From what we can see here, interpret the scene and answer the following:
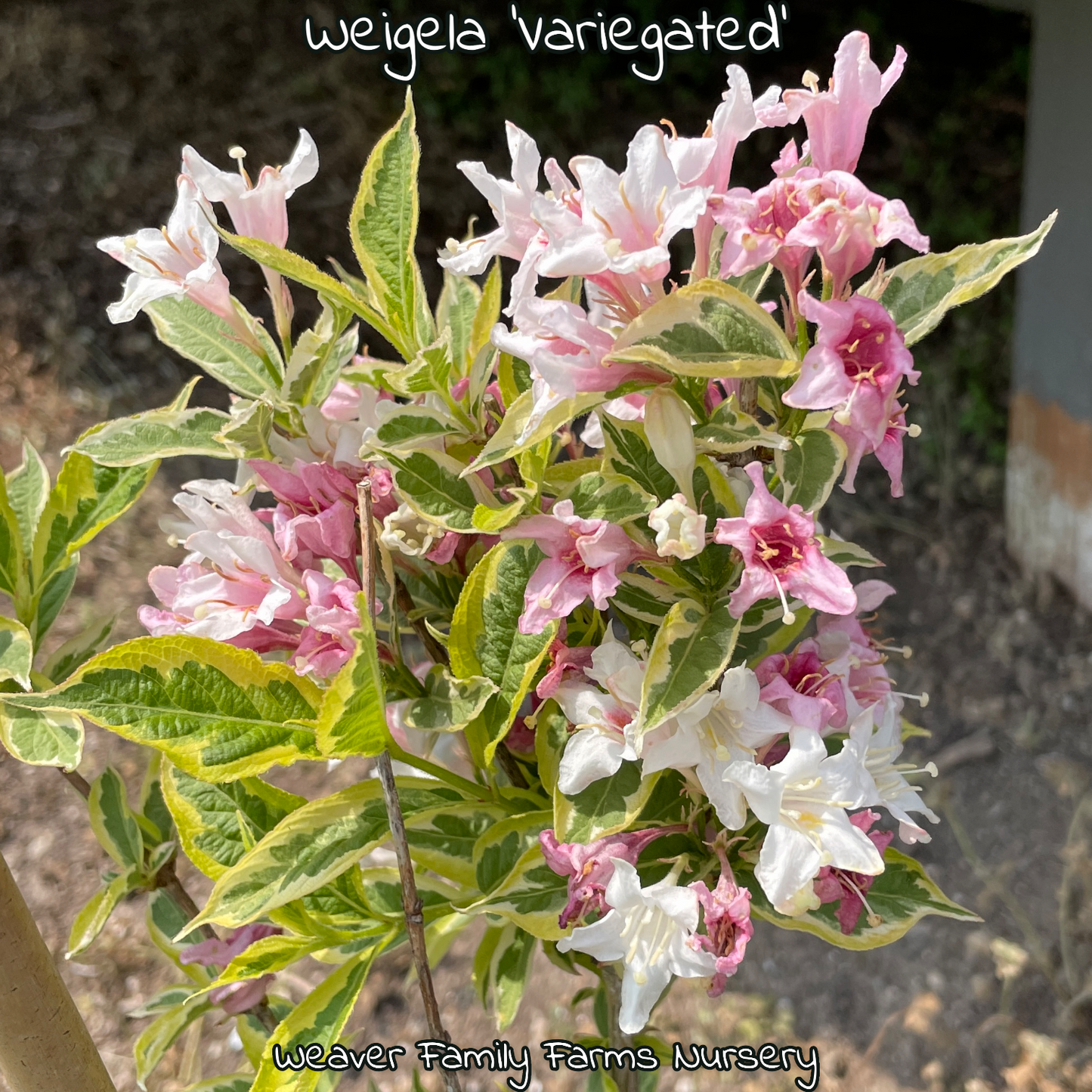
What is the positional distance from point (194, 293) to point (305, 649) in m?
0.23

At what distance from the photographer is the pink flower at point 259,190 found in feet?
2.10

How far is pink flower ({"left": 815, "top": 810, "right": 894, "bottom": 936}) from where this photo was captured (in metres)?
0.61

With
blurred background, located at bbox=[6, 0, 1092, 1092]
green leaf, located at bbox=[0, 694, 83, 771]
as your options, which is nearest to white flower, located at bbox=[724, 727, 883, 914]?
green leaf, located at bbox=[0, 694, 83, 771]

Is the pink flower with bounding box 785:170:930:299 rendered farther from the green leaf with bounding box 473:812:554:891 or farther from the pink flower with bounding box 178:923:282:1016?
the pink flower with bounding box 178:923:282:1016

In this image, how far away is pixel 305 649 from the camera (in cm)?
61

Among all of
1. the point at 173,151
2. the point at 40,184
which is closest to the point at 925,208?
the point at 173,151

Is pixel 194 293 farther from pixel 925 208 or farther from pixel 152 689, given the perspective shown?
pixel 925 208

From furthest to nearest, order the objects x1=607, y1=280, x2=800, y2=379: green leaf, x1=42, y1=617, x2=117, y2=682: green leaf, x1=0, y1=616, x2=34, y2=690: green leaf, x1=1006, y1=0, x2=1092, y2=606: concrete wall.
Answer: x1=1006, y1=0, x2=1092, y2=606: concrete wall → x1=42, y1=617, x2=117, y2=682: green leaf → x1=0, y1=616, x2=34, y2=690: green leaf → x1=607, y1=280, x2=800, y2=379: green leaf

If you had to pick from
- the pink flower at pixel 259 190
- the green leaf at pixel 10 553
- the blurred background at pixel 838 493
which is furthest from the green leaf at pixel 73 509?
the blurred background at pixel 838 493

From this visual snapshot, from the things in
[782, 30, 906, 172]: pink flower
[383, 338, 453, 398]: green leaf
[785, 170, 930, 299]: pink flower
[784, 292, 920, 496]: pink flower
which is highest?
[782, 30, 906, 172]: pink flower

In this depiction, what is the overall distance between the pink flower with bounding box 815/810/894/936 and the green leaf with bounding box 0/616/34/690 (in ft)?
1.66

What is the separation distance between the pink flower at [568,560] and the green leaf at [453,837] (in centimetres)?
18

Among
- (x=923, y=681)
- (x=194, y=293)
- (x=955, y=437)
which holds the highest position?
(x=194, y=293)

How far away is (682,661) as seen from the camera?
562mm
